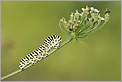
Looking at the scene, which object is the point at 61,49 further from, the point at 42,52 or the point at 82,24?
the point at 82,24

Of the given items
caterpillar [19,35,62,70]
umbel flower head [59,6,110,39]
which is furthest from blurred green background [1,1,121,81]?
umbel flower head [59,6,110,39]

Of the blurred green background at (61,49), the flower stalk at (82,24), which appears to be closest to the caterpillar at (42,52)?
the flower stalk at (82,24)

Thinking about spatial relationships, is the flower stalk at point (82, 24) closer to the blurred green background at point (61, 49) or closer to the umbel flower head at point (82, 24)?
the umbel flower head at point (82, 24)

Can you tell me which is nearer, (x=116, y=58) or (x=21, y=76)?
(x=21, y=76)

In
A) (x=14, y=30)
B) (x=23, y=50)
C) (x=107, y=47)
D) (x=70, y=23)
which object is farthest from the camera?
(x=107, y=47)

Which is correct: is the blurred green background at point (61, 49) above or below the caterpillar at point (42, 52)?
above

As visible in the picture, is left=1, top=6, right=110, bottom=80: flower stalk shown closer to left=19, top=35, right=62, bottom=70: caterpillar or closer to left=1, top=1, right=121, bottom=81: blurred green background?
left=19, top=35, right=62, bottom=70: caterpillar

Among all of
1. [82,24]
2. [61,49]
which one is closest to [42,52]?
[82,24]

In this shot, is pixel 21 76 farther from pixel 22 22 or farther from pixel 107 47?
pixel 107 47

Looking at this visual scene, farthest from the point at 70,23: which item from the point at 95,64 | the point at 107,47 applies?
the point at 107,47
